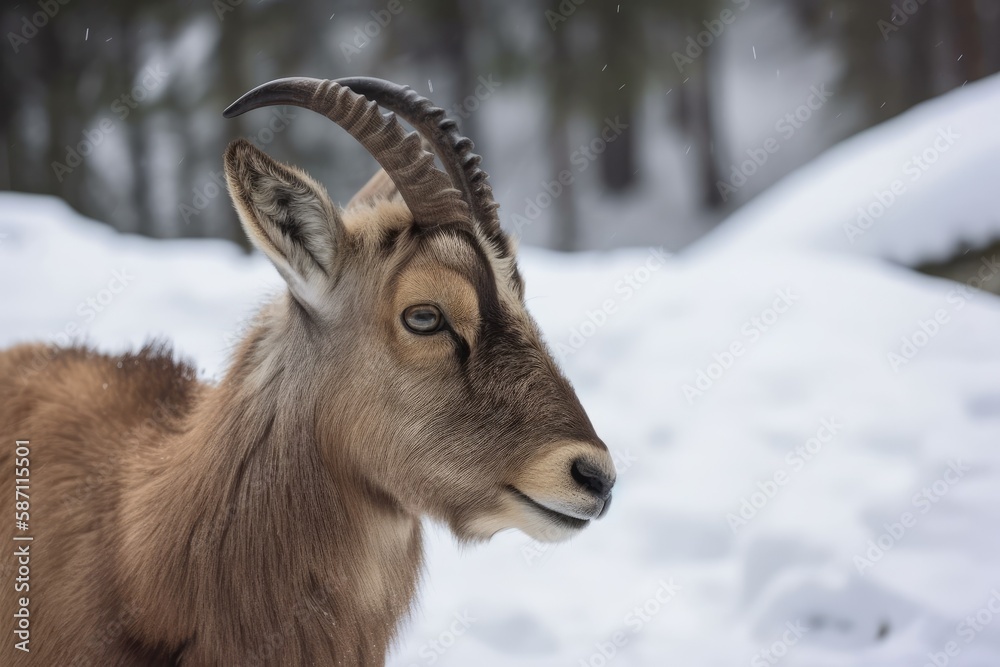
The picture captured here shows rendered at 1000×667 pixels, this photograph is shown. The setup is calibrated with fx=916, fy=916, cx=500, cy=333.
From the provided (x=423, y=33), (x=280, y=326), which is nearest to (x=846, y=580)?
(x=280, y=326)

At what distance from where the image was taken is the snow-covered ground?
5.32 m

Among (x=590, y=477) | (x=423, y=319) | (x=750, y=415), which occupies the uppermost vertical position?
(x=423, y=319)

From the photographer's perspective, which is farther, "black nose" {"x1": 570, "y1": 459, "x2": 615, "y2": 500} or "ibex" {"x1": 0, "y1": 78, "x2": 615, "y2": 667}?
"ibex" {"x1": 0, "y1": 78, "x2": 615, "y2": 667}

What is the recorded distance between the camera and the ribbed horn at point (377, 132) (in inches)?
124

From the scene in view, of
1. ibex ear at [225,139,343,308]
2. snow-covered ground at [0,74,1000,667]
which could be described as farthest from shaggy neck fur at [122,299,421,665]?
snow-covered ground at [0,74,1000,667]

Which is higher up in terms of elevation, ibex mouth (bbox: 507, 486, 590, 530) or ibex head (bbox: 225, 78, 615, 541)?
ibex head (bbox: 225, 78, 615, 541)

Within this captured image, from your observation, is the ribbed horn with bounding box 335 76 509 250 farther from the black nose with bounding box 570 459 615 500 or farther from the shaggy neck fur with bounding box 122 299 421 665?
the black nose with bounding box 570 459 615 500

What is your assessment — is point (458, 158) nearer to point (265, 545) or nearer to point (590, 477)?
point (590, 477)

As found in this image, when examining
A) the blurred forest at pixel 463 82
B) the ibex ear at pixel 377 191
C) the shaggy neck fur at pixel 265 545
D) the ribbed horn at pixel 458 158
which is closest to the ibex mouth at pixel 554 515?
the shaggy neck fur at pixel 265 545

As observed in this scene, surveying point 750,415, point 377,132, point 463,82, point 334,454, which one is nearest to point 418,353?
point 334,454

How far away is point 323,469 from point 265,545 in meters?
0.34

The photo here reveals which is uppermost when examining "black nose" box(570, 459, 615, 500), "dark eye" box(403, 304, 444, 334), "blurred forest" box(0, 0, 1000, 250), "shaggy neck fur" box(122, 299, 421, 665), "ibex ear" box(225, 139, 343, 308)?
"ibex ear" box(225, 139, 343, 308)

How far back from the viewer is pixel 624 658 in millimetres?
5219

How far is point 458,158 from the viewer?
3.52 m
